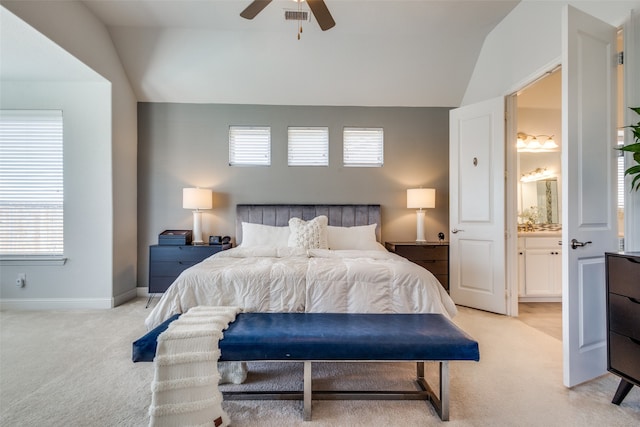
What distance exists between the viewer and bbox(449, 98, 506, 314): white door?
10.8ft

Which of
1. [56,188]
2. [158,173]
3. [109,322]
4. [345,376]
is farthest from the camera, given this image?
[158,173]

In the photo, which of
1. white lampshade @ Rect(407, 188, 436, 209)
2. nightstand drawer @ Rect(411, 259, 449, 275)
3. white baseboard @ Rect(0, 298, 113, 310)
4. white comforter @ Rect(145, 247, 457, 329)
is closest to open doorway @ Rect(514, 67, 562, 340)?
nightstand drawer @ Rect(411, 259, 449, 275)

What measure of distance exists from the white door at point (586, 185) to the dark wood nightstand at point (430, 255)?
1829 millimetres

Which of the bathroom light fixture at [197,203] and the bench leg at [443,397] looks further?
the bathroom light fixture at [197,203]

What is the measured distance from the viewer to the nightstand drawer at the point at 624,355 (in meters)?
1.66

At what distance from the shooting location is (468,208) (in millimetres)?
3568

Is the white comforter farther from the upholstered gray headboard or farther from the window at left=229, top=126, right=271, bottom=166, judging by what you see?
the window at left=229, top=126, right=271, bottom=166

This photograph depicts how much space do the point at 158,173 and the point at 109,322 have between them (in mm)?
2040

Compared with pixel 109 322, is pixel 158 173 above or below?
above

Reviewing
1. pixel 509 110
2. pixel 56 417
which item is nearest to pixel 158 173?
pixel 56 417

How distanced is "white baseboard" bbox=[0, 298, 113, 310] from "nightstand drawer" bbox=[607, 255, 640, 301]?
4.76 metres

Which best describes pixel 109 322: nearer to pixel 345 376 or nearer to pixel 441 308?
pixel 345 376

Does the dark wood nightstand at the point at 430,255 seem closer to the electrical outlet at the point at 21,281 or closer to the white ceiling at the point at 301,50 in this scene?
the white ceiling at the point at 301,50

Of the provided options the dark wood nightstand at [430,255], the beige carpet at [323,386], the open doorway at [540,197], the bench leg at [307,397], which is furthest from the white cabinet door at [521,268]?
the bench leg at [307,397]
